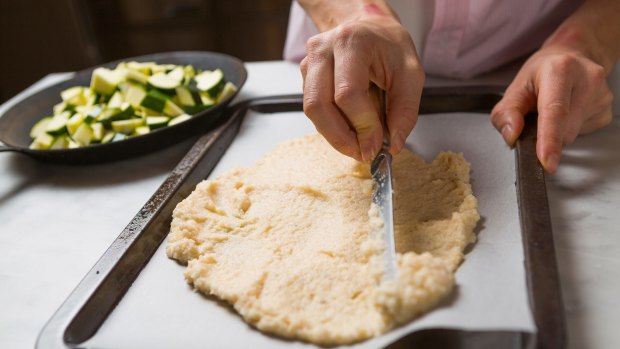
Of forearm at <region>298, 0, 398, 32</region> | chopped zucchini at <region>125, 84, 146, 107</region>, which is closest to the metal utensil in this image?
forearm at <region>298, 0, 398, 32</region>

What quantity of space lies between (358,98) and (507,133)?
1.50ft

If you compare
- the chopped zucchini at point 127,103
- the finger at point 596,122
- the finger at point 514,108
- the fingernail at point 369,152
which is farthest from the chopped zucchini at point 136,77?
the finger at point 596,122

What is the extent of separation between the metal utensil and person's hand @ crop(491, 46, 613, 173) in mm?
347

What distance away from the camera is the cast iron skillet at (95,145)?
1.56 metres

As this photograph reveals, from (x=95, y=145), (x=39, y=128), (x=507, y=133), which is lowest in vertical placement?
(x=39, y=128)

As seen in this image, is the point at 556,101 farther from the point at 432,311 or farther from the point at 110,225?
the point at 110,225

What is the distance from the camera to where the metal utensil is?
949 millimetres

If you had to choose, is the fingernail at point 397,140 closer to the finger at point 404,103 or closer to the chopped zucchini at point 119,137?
the finger at point 404,103

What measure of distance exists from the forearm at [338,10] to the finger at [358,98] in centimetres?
28

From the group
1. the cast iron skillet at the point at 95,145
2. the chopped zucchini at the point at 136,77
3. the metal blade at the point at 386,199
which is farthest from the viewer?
the chopped zucchini at the point at 136,77

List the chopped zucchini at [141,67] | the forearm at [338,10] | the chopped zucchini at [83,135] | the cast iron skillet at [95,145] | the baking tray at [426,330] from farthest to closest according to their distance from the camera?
the chopped zucchini at [141,67]
the chopped zucchini at [83,135]
the cast iron skillet at [95,145]
the forearm at [338,10]
the baking tray at [426,330]

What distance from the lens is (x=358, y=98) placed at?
3.71ft

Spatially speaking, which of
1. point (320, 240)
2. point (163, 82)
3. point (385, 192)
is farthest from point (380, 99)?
point (163, 82)

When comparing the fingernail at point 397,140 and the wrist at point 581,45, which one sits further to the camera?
the wrist at point 581,45
